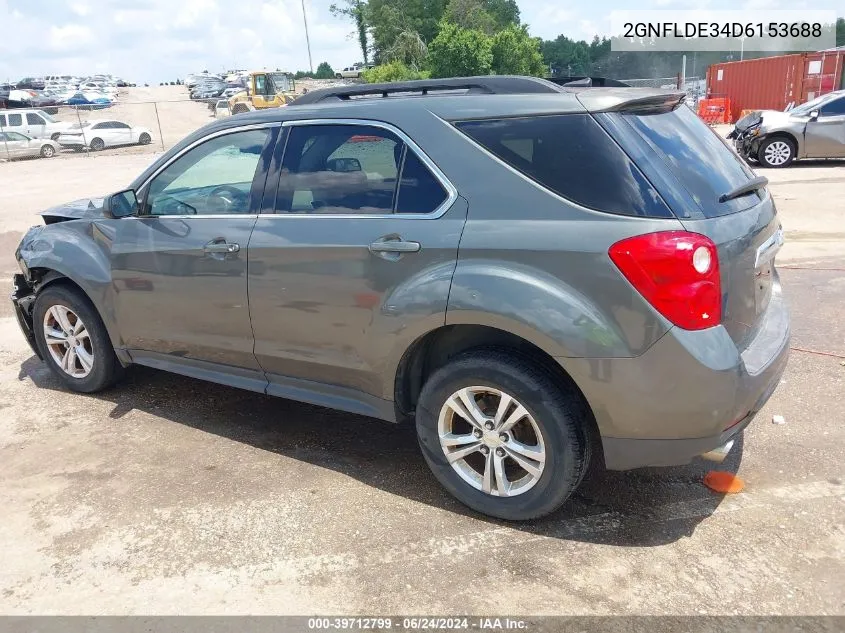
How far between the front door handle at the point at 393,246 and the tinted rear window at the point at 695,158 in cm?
103

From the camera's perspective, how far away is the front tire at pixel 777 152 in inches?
587

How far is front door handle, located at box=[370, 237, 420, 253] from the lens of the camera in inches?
123

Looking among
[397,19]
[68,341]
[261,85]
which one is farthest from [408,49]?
[68,341]

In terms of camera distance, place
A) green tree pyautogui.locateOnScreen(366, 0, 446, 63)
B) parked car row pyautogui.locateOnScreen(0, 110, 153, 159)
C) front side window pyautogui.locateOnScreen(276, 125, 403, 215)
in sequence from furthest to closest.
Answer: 1. green tree pyautogui.locateOnScreen(366, 0, 446, 63)
2. parked car row pyautogui.locateOnScreen(0, 110, 153, 159)
3. front side window pyautogui.locateOnScreen(276, 125, 403, 215)

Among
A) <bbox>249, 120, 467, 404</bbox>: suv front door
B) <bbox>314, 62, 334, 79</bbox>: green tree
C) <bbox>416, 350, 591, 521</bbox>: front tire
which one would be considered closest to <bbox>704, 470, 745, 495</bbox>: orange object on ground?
<bbox>416, 350, 591, 521</bbox>: front tire

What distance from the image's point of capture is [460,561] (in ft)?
9.73

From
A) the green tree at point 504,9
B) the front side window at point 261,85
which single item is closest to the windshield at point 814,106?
the front side window at point 261,85

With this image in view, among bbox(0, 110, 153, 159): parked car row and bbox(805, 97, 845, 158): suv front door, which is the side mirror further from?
bbox(0, 110, 153, 159): parked car row

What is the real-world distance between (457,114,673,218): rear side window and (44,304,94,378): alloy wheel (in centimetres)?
308

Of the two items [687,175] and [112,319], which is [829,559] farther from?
[112,319]

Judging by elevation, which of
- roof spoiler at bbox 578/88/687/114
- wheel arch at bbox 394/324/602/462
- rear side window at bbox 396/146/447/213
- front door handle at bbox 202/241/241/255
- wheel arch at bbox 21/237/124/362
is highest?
roof spoiler at bbox 578/88/687/114

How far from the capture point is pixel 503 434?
3094 mm

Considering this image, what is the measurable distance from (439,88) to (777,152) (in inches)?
548

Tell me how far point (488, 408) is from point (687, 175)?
1.29m
